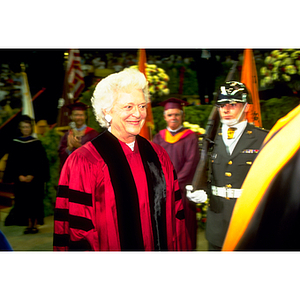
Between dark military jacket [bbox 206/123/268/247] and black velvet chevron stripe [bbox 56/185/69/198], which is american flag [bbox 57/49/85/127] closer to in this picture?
black velvet chevron stripe [bbox 56/185/69/198]

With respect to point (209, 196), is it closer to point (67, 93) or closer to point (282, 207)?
point (282, 207)

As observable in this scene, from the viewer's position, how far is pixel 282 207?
1753 mm

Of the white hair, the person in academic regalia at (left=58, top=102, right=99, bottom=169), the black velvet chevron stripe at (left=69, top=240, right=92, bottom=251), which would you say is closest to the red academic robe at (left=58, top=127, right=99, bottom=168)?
the person in academic regalia at (left=58, top=102, right=99, bottom=169)

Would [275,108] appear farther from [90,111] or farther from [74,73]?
[74,73]

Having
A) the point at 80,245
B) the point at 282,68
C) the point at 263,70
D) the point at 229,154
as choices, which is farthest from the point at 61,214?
the point at 282,68

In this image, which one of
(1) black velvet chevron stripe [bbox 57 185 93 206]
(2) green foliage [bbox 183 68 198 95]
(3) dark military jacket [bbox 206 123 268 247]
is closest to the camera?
(1) black velvet chevron stripe [bbox 57 185 93 206]

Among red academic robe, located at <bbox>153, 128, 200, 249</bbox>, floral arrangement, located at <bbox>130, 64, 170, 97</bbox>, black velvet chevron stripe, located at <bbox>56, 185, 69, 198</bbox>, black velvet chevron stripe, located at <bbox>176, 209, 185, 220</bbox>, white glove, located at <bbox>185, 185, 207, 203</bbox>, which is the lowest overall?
black velvet chevron stripe, located at <bbox>176, 209, 185, 220</bbox>

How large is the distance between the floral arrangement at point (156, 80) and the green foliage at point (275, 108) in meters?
0.81

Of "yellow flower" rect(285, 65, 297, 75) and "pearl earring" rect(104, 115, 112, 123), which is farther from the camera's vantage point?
"yellow flower" rect(285, 65, 297, 75)

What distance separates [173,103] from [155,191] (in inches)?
29.2

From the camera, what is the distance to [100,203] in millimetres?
2023

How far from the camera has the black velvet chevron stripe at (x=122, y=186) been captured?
206cm

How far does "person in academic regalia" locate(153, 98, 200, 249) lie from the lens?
2.30 metres

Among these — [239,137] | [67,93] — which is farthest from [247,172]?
[67,93]
